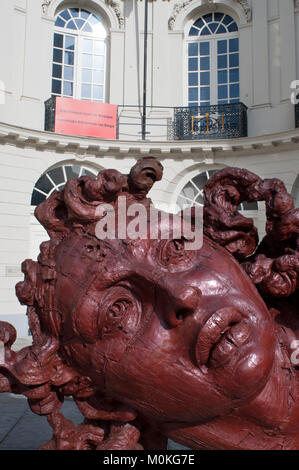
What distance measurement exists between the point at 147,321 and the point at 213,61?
1271 cm

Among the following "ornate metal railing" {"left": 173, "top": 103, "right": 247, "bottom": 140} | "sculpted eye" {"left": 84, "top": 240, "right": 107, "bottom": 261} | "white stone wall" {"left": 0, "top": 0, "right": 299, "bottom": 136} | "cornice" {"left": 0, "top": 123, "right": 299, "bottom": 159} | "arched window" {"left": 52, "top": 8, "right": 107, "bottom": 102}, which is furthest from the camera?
"arched window" {"left": 52, "top": 8, "right": 107, "bottom": 102}

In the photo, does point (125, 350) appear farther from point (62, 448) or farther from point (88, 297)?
point (62, 448)

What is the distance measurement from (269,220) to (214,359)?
0.53m

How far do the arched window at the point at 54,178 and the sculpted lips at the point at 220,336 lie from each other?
409 inches

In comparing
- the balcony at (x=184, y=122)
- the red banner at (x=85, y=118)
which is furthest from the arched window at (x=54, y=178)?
the balcony at (x=184, y=122)

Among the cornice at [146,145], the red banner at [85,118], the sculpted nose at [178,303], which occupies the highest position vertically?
the red banner at [85,118]

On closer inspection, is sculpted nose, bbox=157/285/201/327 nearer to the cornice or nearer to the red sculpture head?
the red sculpture head

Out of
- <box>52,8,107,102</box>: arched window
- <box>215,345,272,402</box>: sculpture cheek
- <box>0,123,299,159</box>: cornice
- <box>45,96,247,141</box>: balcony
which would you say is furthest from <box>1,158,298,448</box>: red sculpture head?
<box>52,8,107,102</box>: arched window

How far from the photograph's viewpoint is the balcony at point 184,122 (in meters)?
11.7

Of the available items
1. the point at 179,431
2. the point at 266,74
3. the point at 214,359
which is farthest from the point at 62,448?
the point at 266,74

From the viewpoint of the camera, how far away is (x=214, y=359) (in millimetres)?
1166

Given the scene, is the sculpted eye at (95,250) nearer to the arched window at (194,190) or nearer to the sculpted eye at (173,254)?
the sculpted eye at (173,254)

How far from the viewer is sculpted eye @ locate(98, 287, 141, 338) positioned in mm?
1221

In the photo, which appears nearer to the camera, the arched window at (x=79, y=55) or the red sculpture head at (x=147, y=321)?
the red sculpture head at (x=147, y=321)
